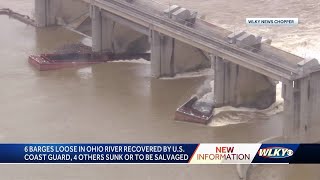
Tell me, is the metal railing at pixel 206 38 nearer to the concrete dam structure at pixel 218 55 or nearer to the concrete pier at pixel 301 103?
the concrete dam structure at pixel 218 55

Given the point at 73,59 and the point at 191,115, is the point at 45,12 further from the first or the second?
the point at 191,115

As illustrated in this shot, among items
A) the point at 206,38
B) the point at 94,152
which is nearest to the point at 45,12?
the point at 206,38

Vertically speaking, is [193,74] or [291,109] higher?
[291,109]

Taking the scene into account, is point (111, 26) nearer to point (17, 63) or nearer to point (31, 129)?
point (17, 63)

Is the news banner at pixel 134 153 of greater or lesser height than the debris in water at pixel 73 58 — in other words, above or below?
above

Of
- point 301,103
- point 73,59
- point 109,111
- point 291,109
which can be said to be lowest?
point 109,111

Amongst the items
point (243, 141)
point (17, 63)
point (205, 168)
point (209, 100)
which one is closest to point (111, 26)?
point (17, 63)

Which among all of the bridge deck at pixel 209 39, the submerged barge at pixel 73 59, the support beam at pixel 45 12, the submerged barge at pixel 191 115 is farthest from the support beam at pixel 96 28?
the submerged barge at pixel 191 115

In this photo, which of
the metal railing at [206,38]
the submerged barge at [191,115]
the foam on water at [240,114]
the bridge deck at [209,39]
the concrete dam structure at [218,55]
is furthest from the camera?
the foam on water at [240,114]
